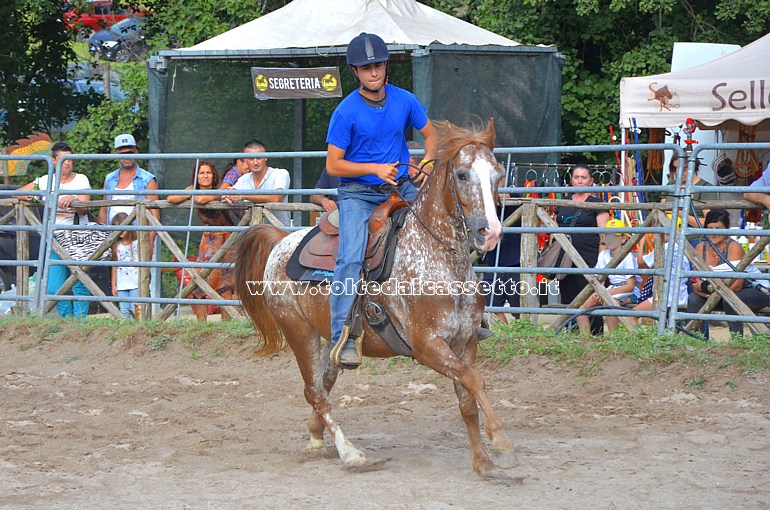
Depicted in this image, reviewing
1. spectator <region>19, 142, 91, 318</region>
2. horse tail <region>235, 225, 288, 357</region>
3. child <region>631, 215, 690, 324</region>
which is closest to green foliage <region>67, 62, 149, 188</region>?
spectator <region>19, 142, 91, 318</region>

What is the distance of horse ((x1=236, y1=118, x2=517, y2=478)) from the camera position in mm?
5617

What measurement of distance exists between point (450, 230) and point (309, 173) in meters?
9.04

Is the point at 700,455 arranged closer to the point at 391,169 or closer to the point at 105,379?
the point at 391,169

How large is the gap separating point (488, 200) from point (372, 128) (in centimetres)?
110

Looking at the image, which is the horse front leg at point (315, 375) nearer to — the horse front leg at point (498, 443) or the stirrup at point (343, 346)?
the stirrup at point (343, 346)

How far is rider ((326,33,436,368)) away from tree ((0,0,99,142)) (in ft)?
48.7

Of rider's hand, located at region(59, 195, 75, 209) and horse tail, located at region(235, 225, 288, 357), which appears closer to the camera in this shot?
horse tail, located at region(235, 225, 288, 357)

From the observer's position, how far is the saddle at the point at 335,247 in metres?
6.25

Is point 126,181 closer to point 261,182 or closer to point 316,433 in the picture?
point 261,182

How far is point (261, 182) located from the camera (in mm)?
10750

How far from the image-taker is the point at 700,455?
6184 millimetres

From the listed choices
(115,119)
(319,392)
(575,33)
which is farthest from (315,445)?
(115,119)

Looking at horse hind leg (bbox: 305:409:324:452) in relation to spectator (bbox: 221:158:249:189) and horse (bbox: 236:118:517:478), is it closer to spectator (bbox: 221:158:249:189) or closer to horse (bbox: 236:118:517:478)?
horse (bbox: 236:118:517:478)

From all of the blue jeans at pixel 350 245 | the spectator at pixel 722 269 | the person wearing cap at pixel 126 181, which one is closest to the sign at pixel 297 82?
the person wearing cap at pixel 126 181
